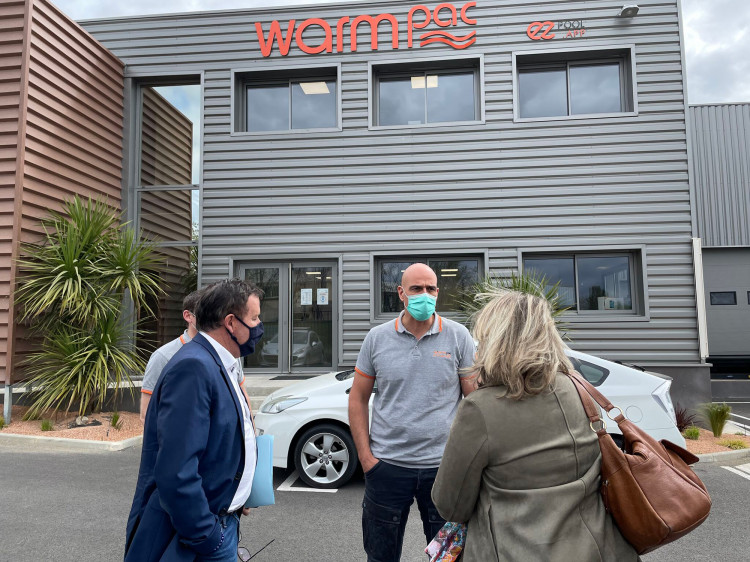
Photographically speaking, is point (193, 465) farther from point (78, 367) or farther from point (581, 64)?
point (581, 64)

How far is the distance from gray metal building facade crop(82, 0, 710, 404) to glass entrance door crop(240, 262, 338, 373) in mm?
140

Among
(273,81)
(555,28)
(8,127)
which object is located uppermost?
(555,28)

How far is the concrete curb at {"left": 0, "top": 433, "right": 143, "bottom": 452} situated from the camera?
7.22 m

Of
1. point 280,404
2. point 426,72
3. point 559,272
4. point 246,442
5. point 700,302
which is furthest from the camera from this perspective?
point 426,72

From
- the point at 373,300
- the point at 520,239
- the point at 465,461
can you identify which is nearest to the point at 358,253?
the point at 373,300

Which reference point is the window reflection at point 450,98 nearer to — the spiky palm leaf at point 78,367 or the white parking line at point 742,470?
the spiky palm leaf at point 78,367

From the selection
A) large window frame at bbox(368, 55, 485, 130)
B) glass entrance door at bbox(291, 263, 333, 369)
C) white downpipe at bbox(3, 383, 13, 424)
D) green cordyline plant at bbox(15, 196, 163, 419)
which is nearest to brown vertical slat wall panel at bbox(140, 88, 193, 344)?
green cordyline plant at bbox(15, 196, 163, 419)

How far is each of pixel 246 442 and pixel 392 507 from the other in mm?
894

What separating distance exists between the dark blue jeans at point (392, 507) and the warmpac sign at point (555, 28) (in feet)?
32.9

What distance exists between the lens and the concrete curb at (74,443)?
284 inches

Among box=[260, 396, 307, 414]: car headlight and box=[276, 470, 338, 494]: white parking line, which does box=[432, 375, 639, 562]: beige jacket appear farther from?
box=[260, 396, 307, 414]: car headlight

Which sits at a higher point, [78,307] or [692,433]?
[78,307]

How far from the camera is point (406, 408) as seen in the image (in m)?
2.67

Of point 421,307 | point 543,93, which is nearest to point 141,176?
point 543,93
